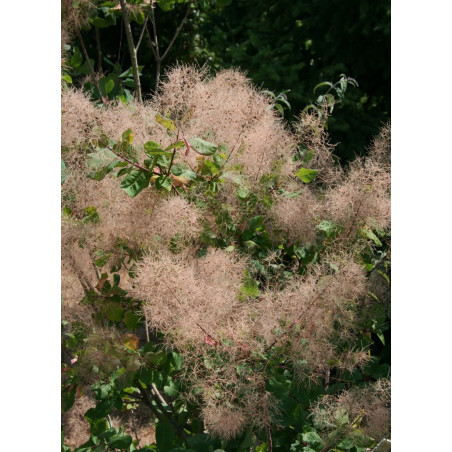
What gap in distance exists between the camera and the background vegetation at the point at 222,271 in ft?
4.62

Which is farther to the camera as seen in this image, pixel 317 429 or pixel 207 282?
pixel 317 429

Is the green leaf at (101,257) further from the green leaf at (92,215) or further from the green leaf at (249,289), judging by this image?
the green leaf at (249,289)

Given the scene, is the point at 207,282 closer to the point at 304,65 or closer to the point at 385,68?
the point at 385,68

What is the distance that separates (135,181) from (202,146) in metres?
0.19

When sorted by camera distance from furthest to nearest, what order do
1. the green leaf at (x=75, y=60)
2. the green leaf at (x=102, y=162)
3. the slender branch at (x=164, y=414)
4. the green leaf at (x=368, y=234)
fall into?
the green leaf at (x=75, y=60)
the slender branch at (x=164, y=414)
the green leaf at (x=368, y=234)
the green leaf at (x=102, y=162)

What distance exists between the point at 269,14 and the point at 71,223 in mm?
4515

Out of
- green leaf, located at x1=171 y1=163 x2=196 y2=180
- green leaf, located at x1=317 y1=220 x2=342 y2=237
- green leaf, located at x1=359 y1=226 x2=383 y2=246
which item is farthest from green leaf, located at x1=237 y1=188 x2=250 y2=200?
green leaf, located at x1=359 y1=226 x2=383 y2=246

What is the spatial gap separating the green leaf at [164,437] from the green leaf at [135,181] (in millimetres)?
684

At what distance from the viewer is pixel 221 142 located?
1.68 meters

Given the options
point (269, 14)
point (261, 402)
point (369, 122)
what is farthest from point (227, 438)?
point (269, 14)

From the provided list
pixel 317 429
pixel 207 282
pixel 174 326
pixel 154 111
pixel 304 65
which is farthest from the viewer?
pixel 304 65

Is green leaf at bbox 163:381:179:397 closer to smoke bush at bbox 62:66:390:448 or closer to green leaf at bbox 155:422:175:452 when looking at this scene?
smoke bush at bbox 62:66:390:448

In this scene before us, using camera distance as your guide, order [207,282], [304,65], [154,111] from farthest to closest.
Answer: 1. [304,65]
2. [154,111]
3. [207,282]

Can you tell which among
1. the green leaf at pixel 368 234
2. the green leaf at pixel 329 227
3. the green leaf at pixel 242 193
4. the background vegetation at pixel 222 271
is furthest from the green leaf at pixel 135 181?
the green leaf at pixel 368 234
